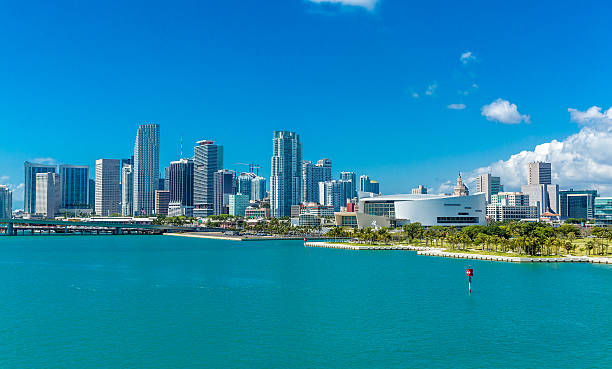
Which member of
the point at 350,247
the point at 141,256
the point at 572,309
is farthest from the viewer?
the point at 350,247

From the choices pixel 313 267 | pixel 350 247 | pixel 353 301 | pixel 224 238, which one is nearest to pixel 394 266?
pixel 313 267

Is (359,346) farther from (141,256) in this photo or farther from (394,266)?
(141,256)

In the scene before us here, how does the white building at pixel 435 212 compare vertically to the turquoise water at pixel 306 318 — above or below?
above

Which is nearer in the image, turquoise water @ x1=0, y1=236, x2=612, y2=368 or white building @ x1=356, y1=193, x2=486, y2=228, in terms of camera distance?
turquoise water @ x1=0, y1=236, x2=612, y2=368

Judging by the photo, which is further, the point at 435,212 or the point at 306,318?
the point at 435,212

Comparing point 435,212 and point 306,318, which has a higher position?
point 435,212

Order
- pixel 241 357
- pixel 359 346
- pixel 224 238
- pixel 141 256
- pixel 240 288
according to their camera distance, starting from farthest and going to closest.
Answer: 1. pixel 224 238
2. pixel 141 256
3. pixel 240 288
4. pixel 359 346
5. pixel 241 357

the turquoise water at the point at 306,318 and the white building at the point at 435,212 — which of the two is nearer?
the turquoise water at the point at 306,318

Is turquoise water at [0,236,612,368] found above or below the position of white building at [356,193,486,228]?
below
